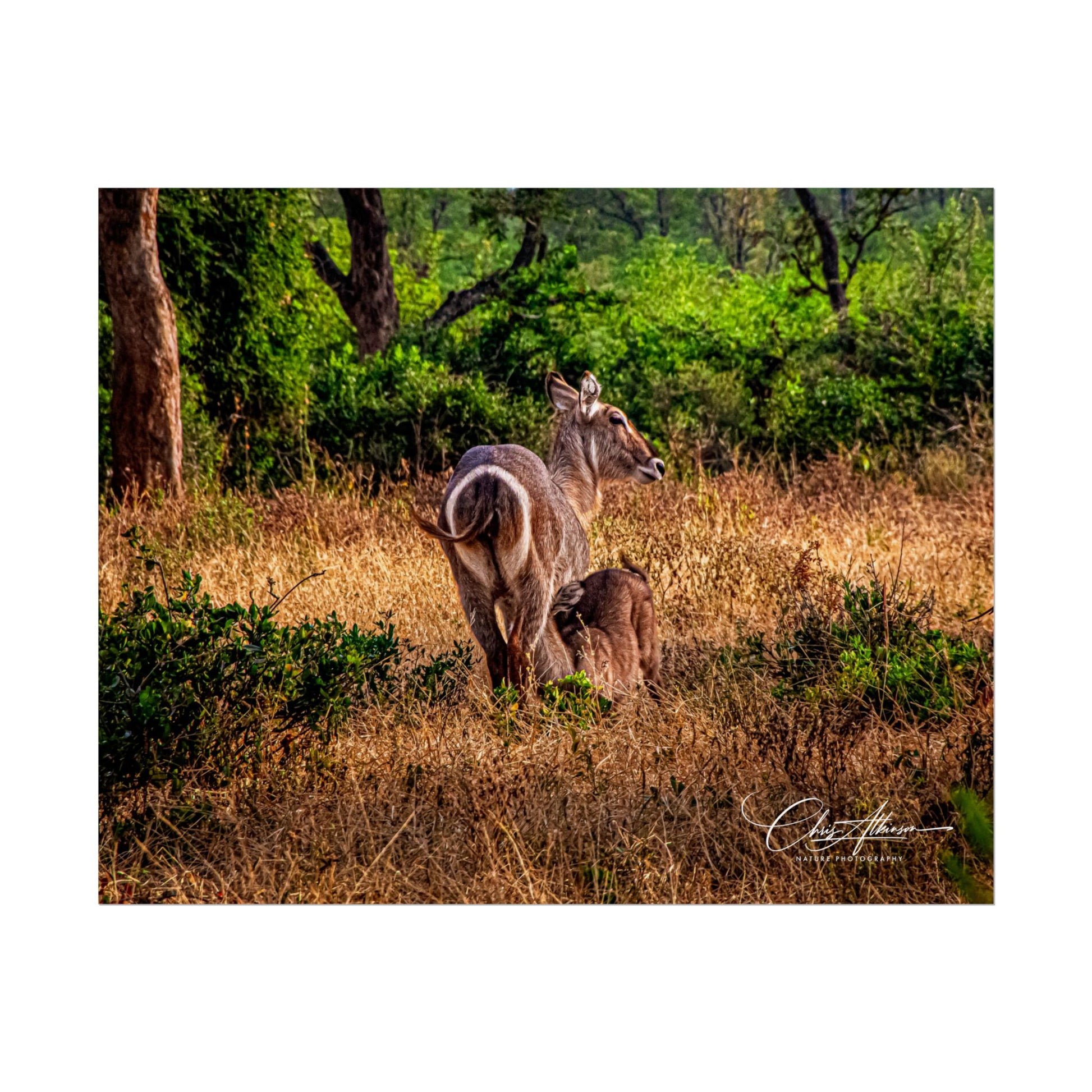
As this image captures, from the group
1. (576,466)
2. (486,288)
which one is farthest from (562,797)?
(486,288)

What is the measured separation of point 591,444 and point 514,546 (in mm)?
850

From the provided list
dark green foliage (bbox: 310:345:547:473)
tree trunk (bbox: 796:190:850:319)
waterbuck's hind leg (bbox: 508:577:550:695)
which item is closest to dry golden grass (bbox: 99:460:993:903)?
waterbuck's hind leg (bbox: 508:577:550:695)

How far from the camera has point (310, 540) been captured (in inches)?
275

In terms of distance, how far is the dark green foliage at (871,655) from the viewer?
18.1 ft

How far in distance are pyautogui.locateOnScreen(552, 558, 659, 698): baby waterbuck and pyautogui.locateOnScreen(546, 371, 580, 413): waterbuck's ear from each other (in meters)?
0.79

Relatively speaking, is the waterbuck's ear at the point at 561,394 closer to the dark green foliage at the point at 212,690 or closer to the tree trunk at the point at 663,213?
the tree trunk at the point at 663,213

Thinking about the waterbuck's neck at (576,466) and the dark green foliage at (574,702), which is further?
the waterbuck's neck at (576,466)

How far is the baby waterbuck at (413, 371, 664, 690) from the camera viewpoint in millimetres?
5199

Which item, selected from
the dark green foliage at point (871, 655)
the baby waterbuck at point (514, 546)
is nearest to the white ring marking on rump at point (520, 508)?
the baby waterbuck at point (514, 546)

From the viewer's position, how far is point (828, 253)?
753 cm

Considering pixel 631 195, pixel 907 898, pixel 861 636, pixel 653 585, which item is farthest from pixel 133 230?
pixel 907 898

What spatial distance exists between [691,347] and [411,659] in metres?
2.95

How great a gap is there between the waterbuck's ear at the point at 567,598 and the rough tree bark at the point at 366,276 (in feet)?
10.8

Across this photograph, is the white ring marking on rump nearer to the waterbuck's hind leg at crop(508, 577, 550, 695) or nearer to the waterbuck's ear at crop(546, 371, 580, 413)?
the waterbuck's hind leg at crop(508, 577, 550, 695)
